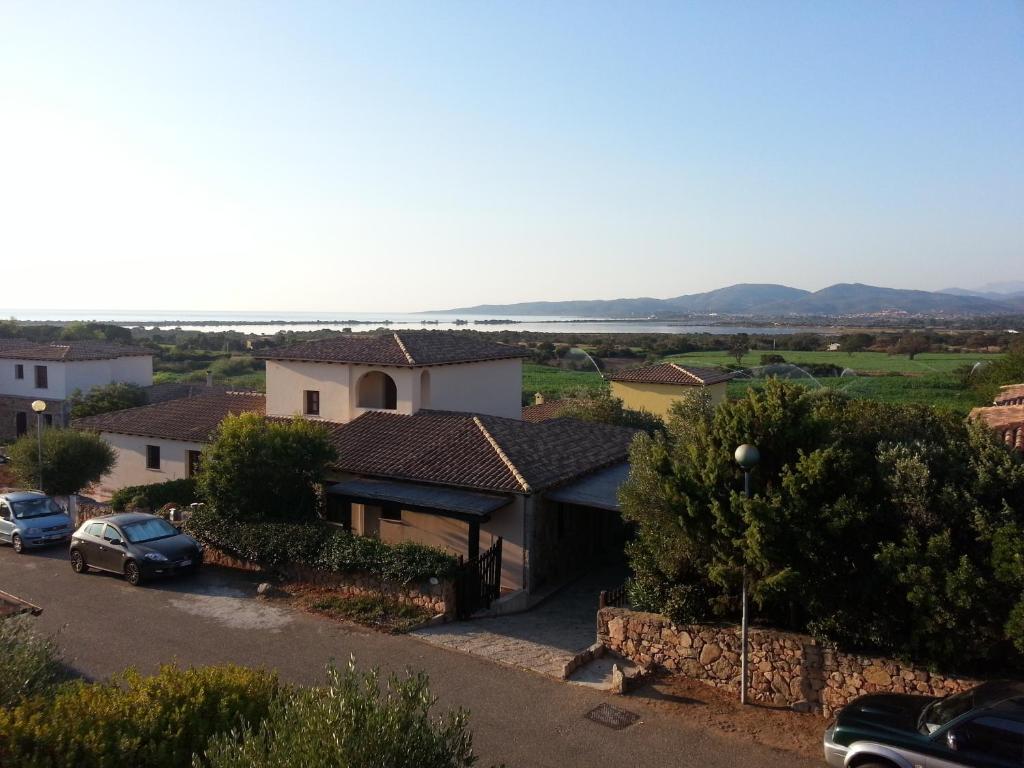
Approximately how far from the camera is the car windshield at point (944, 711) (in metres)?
8.50

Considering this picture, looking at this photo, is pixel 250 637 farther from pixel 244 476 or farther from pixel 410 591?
pixel 244 476

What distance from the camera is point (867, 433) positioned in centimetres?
1259

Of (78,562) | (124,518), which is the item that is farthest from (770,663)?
(78,562)

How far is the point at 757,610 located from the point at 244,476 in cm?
1200

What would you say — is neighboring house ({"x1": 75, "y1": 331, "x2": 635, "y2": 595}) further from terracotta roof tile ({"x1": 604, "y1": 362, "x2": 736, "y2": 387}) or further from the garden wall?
terracotta roof tile ({"x1": 604, "y1": 362, "x2": 736, "y2": 387})

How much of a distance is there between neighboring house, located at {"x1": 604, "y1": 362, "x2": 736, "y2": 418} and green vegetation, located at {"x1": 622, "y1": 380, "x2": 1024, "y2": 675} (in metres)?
24.7

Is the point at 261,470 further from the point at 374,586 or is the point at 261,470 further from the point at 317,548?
the point at 374,586

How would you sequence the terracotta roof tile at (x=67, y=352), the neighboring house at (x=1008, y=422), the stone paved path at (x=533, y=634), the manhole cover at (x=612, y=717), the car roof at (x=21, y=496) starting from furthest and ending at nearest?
the terracotta roof tile at (x=67, y=352), the car roof at (x=21, y=496), the stone paved path at (x=533, y=634), the neighboring house at (x=1008, y=422), the manhole cover at (x=612, y=717)

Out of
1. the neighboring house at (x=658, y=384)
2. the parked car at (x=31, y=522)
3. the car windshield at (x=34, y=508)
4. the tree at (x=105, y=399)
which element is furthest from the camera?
the tree at (x=105, y=399)

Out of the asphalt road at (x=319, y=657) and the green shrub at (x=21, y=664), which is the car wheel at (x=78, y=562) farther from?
the green shrub at (x=21, y=664)

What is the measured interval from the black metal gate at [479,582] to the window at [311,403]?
10.5 meters

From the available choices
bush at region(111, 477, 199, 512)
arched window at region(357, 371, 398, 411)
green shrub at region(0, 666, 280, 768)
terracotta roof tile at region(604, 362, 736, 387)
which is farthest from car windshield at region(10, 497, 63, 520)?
terracotta roof tile at region(604, 362, 736, 387)

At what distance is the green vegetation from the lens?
10.2 metres

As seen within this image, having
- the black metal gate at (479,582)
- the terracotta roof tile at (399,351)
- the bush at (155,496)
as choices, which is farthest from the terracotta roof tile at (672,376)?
the bush at (155,496)
